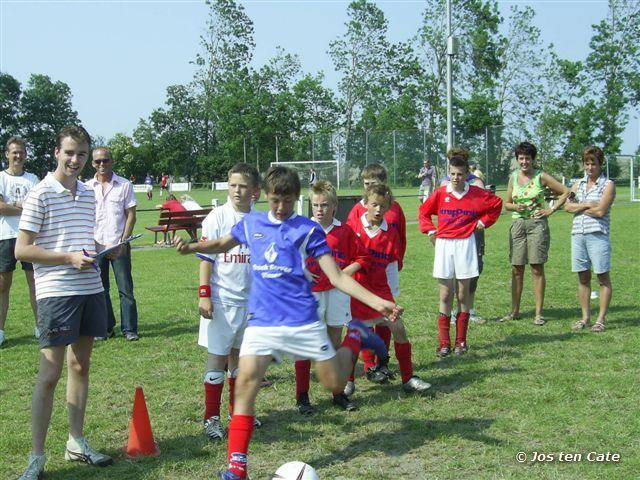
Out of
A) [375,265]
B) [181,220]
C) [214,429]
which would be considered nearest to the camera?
[214,429]

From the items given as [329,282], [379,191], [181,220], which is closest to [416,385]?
[329,282]

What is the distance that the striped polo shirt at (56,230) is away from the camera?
4.11 m

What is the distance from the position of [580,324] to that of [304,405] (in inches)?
161

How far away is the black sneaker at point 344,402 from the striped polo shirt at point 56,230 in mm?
2168

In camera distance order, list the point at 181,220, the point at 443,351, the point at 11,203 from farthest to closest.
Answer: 1. the point at 181,220
2. the point at 11,203
3. the point at 443,351

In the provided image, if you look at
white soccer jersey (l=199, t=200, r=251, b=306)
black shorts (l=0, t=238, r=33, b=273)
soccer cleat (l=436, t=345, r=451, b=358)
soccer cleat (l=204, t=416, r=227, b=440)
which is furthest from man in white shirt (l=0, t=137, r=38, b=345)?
soccer cleat (l=436, t=345, r=451, b=358)

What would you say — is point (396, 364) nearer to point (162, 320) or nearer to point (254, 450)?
point (254, 450)

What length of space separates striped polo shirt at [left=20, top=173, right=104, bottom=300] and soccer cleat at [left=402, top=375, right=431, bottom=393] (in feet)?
9.07

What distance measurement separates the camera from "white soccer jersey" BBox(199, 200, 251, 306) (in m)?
4.94

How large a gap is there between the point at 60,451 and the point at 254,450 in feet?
4.26

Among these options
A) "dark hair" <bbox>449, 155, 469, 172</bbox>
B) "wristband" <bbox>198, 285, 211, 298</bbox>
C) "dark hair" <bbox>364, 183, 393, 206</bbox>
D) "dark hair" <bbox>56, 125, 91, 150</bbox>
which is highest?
"dark hair" <bbox>56, 125, 91, 150</bbox>

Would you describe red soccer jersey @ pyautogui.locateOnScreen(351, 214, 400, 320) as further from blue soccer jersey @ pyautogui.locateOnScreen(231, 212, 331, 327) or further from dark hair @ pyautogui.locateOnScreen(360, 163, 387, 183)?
blue soccer jersey @ pyautogui.locateOnScreen(231, 212, 331, 327)

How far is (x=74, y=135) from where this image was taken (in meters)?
4.18

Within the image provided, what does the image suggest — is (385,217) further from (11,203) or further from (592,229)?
(11,203)
